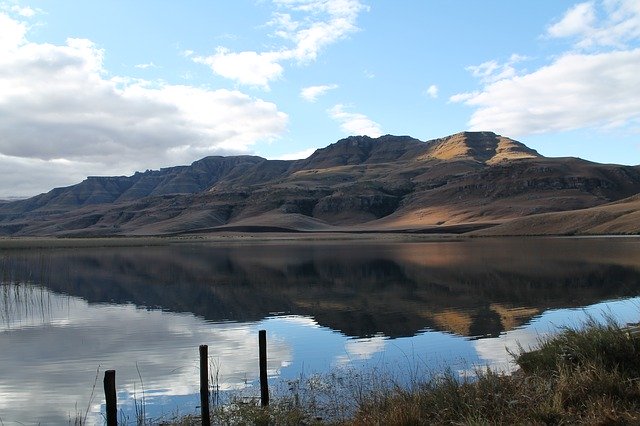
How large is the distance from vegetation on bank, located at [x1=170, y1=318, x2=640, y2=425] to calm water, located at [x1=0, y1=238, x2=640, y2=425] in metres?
2.96

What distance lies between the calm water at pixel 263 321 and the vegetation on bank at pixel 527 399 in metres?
2.96

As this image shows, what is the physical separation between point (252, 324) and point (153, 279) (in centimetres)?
2400

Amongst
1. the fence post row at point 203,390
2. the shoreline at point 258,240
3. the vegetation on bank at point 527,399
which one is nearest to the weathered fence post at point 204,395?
the fence post row at point 203,390

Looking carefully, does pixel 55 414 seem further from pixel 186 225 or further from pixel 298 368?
pixel 186 225

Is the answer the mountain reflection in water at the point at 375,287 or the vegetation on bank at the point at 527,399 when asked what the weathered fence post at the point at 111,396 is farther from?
the mountain reflection in water at the point at 375,287

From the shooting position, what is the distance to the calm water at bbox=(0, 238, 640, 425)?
1666 centimetres

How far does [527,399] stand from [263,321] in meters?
19.0

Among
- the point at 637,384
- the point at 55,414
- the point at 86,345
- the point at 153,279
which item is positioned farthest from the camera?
the point at 153,279

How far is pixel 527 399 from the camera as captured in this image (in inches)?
388

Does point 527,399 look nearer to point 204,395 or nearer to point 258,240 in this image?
point 204,395

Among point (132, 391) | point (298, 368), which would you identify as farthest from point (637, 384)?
point (132, 391)

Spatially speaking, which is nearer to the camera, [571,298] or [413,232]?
[571,298]

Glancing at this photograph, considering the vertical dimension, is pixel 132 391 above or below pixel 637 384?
below

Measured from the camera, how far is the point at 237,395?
14.7 metres
